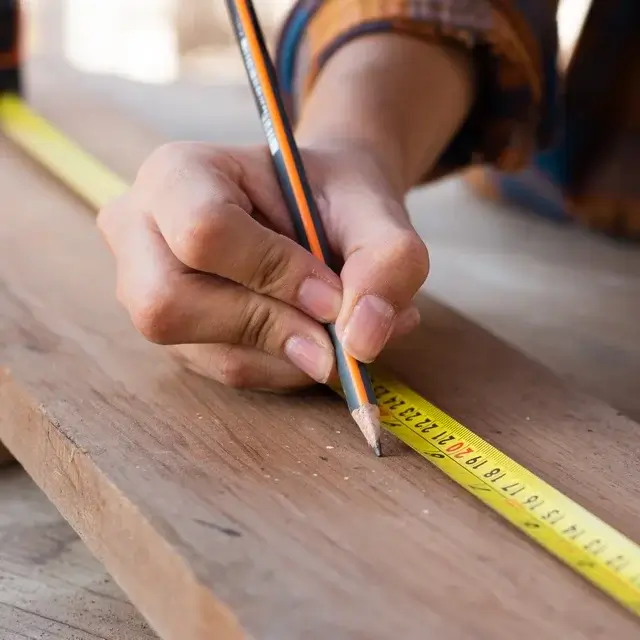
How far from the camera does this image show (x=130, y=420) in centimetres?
64

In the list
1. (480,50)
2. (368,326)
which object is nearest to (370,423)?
(368,326)

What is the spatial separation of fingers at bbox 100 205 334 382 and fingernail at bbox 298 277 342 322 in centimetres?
2

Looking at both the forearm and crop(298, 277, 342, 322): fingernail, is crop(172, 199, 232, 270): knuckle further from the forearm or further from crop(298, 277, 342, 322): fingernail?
the forearm

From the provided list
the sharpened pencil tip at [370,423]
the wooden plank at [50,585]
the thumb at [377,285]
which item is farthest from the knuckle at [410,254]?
the wooden plank at [50,585]

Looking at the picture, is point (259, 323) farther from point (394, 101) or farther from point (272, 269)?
point (394, 101)

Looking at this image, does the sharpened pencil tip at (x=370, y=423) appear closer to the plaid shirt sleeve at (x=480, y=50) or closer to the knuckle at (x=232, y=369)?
the knuckle at (x=232, y=369)

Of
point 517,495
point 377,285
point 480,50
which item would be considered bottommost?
point 517,495

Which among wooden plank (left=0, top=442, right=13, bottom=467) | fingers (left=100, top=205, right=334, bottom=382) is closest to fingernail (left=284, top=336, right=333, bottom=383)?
fingers (left=100, top=205, right=334, bottom=382)

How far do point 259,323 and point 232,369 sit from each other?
0.15ft

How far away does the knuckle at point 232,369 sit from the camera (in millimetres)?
671

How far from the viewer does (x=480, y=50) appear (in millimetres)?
1052

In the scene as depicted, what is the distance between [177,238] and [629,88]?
964 mm

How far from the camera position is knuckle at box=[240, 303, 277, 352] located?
649mm

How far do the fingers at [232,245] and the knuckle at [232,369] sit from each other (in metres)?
0.06
